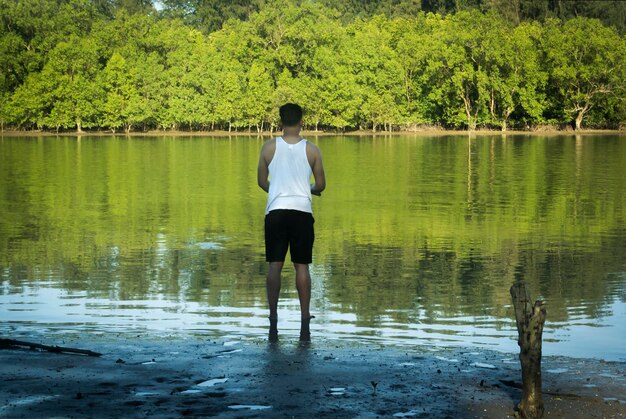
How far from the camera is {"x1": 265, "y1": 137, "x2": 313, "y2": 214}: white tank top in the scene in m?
8.79

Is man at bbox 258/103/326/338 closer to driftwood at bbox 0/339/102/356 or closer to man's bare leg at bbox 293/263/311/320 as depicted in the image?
man's bare leg at bbox 293/263/311/320

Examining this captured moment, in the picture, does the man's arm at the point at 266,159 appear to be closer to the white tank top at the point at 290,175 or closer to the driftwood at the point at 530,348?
the white tank top at the point at 290,175

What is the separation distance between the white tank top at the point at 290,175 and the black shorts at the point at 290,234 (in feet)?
0.22

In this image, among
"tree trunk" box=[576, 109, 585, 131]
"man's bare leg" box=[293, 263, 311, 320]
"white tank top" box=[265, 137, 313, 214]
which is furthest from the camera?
"tree trunk" box=[576, 109, 585, 131]

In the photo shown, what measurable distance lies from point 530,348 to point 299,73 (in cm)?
8801

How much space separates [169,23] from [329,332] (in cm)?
9727

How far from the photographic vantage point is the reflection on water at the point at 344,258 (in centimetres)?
1089

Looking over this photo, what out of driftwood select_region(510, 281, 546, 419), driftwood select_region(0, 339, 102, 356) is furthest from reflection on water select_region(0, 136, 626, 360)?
driftwood select_region(510, 281, 546, 419)

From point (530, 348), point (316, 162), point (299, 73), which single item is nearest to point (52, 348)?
point (316, 162)

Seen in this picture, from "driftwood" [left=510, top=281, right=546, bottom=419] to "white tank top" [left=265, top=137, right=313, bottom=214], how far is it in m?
3.00

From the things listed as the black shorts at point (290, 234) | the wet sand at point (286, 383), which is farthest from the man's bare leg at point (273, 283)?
the wet sand at point (286, 383)

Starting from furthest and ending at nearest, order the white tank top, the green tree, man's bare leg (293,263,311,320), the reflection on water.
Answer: the green tree
the reflection on water
man's bare leg (293,263,311,320)
the white tank top

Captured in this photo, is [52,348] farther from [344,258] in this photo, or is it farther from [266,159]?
[344,258]

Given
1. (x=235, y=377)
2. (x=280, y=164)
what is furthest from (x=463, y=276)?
(x=235, y=377)
